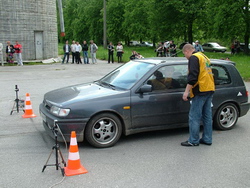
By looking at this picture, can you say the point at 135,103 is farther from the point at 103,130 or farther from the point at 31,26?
the point at 31,26

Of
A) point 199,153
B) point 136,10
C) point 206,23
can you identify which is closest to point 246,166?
point 199,153

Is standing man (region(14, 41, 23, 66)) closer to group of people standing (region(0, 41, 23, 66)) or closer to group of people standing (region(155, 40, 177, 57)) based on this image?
group of people standing (region(0, 41, 23, 66))

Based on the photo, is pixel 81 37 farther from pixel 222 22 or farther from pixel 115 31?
pixel 222 22

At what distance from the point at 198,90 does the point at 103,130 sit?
69.4 inches

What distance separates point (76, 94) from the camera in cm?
563

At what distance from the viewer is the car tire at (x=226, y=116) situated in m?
6.41

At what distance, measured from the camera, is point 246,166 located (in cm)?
468

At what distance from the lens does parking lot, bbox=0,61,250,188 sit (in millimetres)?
4117

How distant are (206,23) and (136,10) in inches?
609

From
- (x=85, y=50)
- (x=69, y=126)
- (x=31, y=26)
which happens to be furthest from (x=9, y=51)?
(x=69, y=126)

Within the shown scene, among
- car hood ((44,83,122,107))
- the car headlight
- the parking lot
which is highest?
car hood ((44,83,122,107))

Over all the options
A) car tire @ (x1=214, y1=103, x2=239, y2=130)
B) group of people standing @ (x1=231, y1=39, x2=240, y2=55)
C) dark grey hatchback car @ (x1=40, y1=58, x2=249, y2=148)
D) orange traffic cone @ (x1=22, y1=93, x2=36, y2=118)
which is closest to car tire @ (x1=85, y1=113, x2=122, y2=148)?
dark grey hatchback car @ (x1=40, y1=58, x2=249, y2=148)

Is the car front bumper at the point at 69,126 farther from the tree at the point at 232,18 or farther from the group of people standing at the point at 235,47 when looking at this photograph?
the group of people standing at the point at 235,47

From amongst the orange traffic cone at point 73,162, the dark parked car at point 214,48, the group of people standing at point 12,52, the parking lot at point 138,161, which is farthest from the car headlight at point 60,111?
the dark parked car at point 214,48
